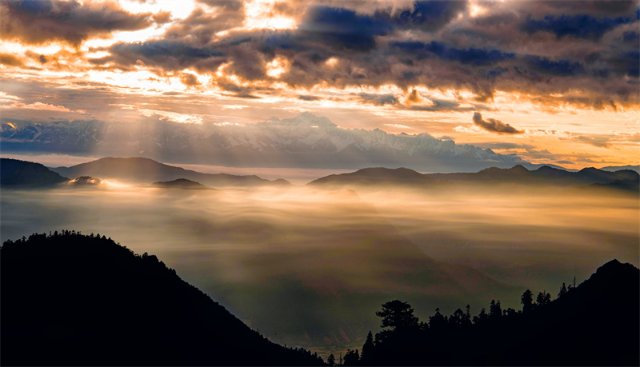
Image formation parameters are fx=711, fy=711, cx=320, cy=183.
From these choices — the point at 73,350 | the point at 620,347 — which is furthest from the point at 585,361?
the point at 73,350

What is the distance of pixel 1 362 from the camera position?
589 feet

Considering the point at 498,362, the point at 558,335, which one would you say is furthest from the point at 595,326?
the point at 498,362

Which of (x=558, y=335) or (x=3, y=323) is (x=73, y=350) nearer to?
(x=3, y=323)

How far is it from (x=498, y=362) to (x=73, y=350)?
381 ft

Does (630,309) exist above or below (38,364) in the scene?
above

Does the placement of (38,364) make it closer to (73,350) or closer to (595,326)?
(73,350)

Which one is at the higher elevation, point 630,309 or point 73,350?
point 630,309

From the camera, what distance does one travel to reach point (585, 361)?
180 metres

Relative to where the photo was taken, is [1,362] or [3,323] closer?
[1,362]

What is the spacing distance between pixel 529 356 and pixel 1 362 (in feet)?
452

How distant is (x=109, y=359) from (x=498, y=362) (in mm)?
107440

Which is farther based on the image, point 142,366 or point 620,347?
point 142,366

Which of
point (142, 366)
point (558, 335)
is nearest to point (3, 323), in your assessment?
point (142, 366)

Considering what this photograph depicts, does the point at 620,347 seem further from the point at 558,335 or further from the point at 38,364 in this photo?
the point at 38,364
